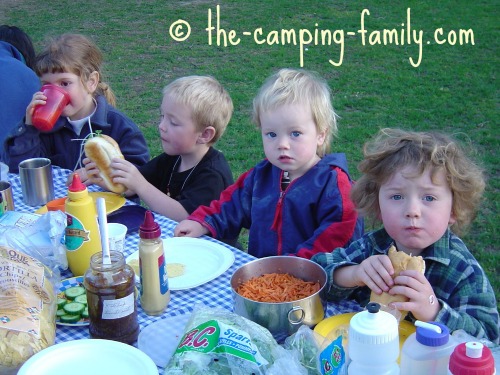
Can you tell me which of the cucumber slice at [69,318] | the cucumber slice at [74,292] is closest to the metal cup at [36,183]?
the cucumber slice at [74,292]

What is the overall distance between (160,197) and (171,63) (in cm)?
730

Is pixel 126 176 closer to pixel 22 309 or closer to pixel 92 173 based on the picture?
pixel 92 173

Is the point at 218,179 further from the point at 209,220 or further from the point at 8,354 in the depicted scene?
the point at 8,354

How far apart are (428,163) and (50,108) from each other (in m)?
2.17

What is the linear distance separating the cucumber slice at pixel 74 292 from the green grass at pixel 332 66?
3065mm

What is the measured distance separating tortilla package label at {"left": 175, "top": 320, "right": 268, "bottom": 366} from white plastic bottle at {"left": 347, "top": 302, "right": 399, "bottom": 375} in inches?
11.2

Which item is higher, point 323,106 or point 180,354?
point 323,106

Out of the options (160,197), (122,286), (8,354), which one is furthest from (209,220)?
(8,354)

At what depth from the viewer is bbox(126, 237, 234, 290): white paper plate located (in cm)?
215

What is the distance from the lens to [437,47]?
32.7 feet

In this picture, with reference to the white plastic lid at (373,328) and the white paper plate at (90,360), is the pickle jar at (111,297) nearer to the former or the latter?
the white paper plate at (90,360)

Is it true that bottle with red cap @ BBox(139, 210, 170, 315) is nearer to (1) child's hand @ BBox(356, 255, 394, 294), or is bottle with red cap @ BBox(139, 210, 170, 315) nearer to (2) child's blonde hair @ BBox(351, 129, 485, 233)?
(1) child's hand @ BBox(356, 255, 394, 294)

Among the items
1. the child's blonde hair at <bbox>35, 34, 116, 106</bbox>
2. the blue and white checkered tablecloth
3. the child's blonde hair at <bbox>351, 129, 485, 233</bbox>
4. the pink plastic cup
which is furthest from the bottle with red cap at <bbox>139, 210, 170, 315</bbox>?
the child's blonde hair at <bbox>35, 34, 116, 106</bbox>

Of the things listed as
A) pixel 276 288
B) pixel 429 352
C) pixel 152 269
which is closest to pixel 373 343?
pixel 429 352
